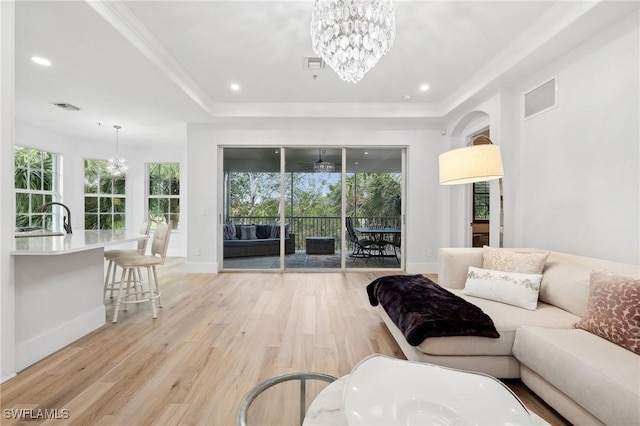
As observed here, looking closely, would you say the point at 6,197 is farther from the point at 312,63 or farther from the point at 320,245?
the point at 320,245

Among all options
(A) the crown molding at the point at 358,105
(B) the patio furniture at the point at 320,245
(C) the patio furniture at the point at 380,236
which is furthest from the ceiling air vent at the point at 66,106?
(C) the patio furniture at the point at 380,236

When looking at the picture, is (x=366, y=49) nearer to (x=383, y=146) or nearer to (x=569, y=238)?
(x=569, y=238)

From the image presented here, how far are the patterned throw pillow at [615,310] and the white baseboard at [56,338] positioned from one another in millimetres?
3728

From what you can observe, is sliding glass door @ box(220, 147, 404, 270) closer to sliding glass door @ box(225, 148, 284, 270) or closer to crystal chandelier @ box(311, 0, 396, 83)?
sliding glass door @ box(225, 148, 284, 270)

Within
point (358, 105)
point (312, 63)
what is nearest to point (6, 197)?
point (312, 63)

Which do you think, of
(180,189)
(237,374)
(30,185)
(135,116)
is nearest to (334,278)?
(237,374)

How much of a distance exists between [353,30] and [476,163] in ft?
5.23

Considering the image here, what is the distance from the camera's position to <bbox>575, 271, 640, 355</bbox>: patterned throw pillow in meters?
1.46

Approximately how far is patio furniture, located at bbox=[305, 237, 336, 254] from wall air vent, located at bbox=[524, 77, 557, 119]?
379 cm

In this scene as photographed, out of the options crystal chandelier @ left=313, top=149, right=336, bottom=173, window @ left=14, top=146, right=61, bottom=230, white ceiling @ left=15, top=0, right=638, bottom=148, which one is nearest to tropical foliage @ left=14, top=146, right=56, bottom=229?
window @ left=14, top=146, right=61, bottom=230

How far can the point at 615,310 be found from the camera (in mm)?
1544

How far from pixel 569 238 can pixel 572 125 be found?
1.07 metres

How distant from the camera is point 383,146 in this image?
17.0ft

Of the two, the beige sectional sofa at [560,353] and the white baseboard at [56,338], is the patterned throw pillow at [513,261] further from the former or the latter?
the white baseboard at [56,338]
